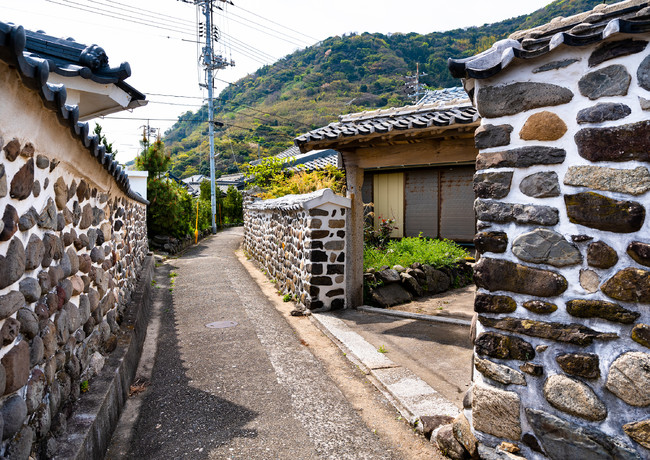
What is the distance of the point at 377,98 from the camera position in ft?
183

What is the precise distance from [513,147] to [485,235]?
1.73ft

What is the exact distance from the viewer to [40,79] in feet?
5.90

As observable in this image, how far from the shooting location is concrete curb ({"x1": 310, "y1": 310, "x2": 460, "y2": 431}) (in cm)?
339

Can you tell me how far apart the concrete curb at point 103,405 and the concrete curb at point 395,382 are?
221 centimetres

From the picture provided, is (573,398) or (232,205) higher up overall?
(232,205)

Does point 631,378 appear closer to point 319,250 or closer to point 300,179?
point 319,250

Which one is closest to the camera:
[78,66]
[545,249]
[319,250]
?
[545,249]

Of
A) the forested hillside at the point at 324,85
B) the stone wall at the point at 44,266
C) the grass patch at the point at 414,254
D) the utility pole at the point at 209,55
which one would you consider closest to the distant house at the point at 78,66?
the stone wall at the point at 44,266

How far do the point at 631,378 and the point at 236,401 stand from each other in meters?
2.93

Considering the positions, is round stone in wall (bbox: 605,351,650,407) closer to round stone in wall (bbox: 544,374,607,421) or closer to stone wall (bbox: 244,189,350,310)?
round stone in wall (bbox: 544,374,607,421)

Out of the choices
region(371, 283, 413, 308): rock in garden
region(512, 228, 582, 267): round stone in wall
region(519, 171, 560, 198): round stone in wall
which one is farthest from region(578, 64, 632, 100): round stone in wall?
region(371, 283, 413, 308): rock in garden

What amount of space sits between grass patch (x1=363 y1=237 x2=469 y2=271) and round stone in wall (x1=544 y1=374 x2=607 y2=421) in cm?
536

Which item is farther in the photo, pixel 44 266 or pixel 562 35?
pixel 44 266

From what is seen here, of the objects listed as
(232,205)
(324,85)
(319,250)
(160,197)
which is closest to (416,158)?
(319,250)
